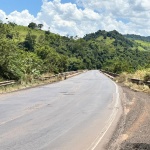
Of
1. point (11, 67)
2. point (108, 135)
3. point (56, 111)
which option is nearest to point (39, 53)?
point (11, 67)

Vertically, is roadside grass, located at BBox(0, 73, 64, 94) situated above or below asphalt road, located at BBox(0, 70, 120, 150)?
below

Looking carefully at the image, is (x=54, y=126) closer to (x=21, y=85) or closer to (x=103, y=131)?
(x=103, y=131)

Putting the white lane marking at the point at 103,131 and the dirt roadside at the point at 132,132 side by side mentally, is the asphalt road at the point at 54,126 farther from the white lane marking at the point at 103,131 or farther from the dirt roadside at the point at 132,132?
the dirt roadside at the point at 132,132

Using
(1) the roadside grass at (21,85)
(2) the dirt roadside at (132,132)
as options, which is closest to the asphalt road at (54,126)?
(2) the dirt roadside at (132,132)

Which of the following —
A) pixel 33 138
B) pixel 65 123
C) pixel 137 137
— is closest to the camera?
pixel 33 138

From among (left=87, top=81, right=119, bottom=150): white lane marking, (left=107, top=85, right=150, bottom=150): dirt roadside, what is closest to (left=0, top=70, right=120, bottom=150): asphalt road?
(left=87, top=81, right=119, bottom=150): white lane marking

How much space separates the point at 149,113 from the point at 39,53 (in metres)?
70.5

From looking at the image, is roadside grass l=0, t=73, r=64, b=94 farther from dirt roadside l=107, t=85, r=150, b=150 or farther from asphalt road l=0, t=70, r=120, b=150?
dirt roadside l=107, t=85, r=150, b=150

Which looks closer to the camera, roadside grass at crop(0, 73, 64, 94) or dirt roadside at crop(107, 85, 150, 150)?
dirt roadside at crop(107, 85, 150, 150)

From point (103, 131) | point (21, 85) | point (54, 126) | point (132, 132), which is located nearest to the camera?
point (132, 132)

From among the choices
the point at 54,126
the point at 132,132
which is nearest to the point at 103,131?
the point at 132,132

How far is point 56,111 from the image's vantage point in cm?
1683

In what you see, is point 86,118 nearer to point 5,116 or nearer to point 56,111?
point 56,111

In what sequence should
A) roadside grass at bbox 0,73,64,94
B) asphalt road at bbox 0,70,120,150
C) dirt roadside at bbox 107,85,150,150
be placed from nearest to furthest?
asphalt road at bbox 0,70,120,150 → dirt roadside at bbox 107,85,150,150 → roadside grass at bbox 0,73,64,94
